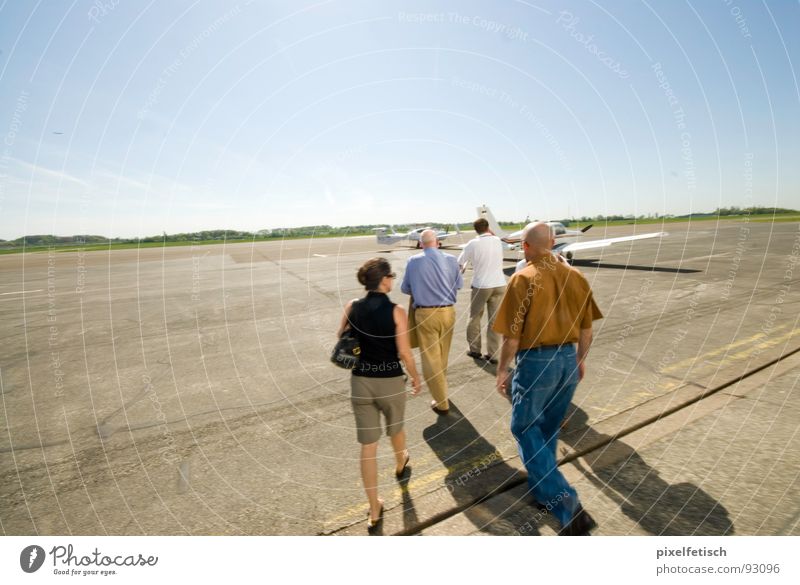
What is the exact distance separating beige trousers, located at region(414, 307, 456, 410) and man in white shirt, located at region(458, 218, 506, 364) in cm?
116

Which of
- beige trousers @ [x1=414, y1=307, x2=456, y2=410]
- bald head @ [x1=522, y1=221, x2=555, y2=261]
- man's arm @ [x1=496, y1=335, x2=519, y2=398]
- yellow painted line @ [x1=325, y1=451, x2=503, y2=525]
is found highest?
bald head @ [x1=522, y1=221, x2=555, y2=261]

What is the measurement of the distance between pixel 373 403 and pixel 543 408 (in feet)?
4.46

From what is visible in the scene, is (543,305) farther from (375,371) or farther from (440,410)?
(440,410)

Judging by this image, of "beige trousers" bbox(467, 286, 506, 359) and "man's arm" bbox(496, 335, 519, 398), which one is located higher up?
"man's arm" bbox(496, 335, 519, 398)

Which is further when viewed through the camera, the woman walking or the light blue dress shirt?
the light blue dress shirt

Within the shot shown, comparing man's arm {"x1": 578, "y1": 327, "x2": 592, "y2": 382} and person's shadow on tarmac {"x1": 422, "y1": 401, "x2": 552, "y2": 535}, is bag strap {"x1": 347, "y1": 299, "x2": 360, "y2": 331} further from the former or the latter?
man's arm {"x1": 578, "y1": 327, "x2": 592, "y2": 382}

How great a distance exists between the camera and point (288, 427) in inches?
180

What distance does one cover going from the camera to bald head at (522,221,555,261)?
3055 millimetres

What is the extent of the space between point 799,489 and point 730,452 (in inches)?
20.4

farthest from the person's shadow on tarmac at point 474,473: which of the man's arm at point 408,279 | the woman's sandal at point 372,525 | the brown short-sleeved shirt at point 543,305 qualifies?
the man's arm at point 408,279

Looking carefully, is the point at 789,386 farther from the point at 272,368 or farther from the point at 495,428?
the point at 272,368

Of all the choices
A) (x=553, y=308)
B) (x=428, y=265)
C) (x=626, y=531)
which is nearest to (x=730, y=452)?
(x=626, y=531)
